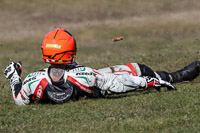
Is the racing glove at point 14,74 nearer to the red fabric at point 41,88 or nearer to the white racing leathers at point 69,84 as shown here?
the white racing leathers at point 69,84

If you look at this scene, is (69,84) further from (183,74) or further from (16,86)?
(183,74)

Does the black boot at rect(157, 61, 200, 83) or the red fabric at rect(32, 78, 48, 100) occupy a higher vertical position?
the red fabric at rect(32, 78, 48, 100)

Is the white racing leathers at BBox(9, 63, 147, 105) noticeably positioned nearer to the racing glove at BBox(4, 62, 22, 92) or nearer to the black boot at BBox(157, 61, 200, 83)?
the racing glove at BBox(4, 62, 22, 92)

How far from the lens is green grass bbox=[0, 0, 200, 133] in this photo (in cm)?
822

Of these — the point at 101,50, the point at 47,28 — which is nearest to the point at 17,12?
the point at 47,28

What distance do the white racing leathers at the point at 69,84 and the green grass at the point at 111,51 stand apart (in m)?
0.27

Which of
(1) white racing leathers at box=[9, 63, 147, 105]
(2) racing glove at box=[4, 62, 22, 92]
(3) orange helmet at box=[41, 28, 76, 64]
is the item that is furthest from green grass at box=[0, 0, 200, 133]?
(3) orange helmet at box=[41, 28, 76, 64]

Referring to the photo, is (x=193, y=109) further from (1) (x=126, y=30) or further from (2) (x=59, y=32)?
(1) (x=126, y=30)

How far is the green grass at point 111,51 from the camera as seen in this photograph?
8.22m

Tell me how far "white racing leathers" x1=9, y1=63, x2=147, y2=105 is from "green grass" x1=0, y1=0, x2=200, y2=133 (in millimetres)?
266

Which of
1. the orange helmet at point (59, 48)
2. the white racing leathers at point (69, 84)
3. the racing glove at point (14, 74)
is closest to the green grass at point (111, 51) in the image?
the white racing leathers at point (69, 84)

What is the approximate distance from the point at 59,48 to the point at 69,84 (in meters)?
0.94

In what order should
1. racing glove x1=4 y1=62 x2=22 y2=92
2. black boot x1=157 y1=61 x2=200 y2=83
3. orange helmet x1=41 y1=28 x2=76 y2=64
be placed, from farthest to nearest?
black boot x1=157 y1=61 x2=200 y2=83 < racing glove x1=4 y1=62 x2=22 y2=92 < orange helmet x1=41 y1=28 x2=76 y2=64

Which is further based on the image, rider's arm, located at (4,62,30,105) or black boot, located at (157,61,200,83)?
black boot, located at (157,61,200,83)
